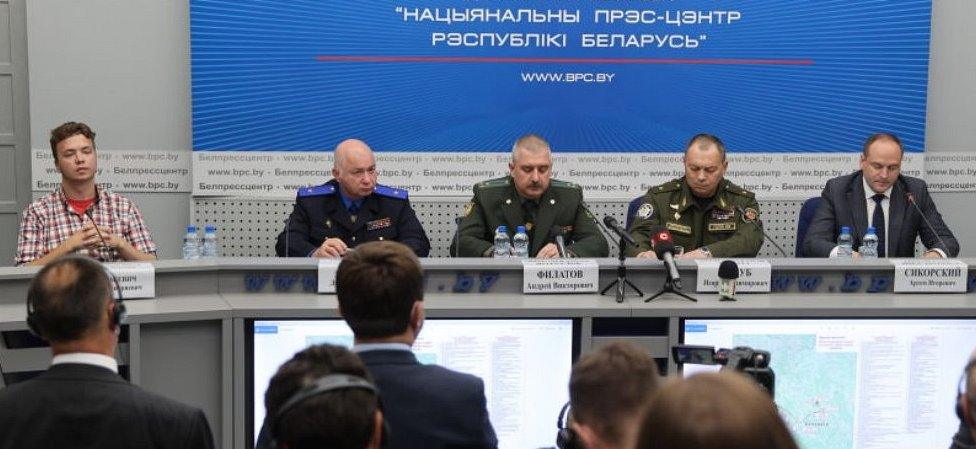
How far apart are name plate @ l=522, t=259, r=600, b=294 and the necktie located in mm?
1792

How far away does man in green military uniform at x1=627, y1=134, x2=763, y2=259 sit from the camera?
4.53m

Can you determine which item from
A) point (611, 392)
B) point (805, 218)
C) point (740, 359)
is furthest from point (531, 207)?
point (611, 392)

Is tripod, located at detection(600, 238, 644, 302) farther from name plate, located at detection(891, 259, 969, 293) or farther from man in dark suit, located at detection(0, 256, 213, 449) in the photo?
man in dark suit, located at detection(0, 256, 213, 449)

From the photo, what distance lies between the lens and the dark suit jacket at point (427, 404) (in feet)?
6.31

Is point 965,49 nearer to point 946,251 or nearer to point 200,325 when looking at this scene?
point 946,251

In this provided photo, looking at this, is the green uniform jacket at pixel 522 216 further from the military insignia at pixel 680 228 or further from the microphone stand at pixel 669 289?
the microphone stand at pixel 669 289

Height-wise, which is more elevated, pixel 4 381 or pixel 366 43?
pixel 366 43

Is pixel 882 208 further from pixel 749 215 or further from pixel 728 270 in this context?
pixel 728 270

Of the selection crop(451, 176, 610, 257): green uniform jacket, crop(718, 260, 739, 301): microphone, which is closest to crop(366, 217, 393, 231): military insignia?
crop(451, 176, 610, 257): green uniform jacket

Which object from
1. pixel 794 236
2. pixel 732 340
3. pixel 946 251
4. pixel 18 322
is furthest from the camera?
pixel 794 236

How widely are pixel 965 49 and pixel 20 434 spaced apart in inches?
201

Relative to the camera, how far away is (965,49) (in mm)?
5676

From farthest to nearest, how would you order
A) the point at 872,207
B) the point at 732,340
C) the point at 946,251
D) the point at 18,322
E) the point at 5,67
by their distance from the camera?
the point at 5,67, the point at 872,207, the point at 946,251, the point at 732,340, the point at 18,322

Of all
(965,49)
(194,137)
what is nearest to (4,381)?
(194,137)
